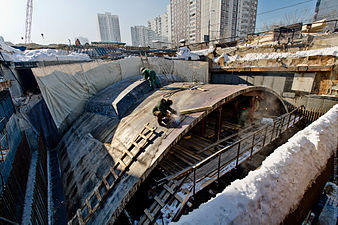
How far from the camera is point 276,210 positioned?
3119 mm

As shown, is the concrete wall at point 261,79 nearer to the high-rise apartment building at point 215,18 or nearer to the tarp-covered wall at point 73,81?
the tarp-covered wall at point 73,81

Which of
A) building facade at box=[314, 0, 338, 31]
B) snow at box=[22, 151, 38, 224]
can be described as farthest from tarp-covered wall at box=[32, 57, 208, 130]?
building facade at box=[314, 0, 338, 31]

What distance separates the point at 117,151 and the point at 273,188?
6389 mm

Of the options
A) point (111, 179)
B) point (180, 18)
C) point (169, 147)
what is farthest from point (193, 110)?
point (180, 18)

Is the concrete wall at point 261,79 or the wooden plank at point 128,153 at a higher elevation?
the concrete wall at point 261,79

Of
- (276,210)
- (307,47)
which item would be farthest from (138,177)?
(307,47)

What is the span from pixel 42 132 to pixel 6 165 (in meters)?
6.80

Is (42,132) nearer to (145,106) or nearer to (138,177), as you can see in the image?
(145,106)

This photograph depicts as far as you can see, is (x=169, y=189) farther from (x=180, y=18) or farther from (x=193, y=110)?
(x=180, y=18)

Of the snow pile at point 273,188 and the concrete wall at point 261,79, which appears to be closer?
the snow pile at point 273,188

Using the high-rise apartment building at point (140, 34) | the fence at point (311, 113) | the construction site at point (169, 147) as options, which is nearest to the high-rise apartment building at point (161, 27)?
the high-rise apartment building at point (140, 34)

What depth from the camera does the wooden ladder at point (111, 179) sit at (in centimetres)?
562

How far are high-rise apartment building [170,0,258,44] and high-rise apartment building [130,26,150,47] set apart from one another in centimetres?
6272

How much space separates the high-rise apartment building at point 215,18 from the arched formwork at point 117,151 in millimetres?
51501
